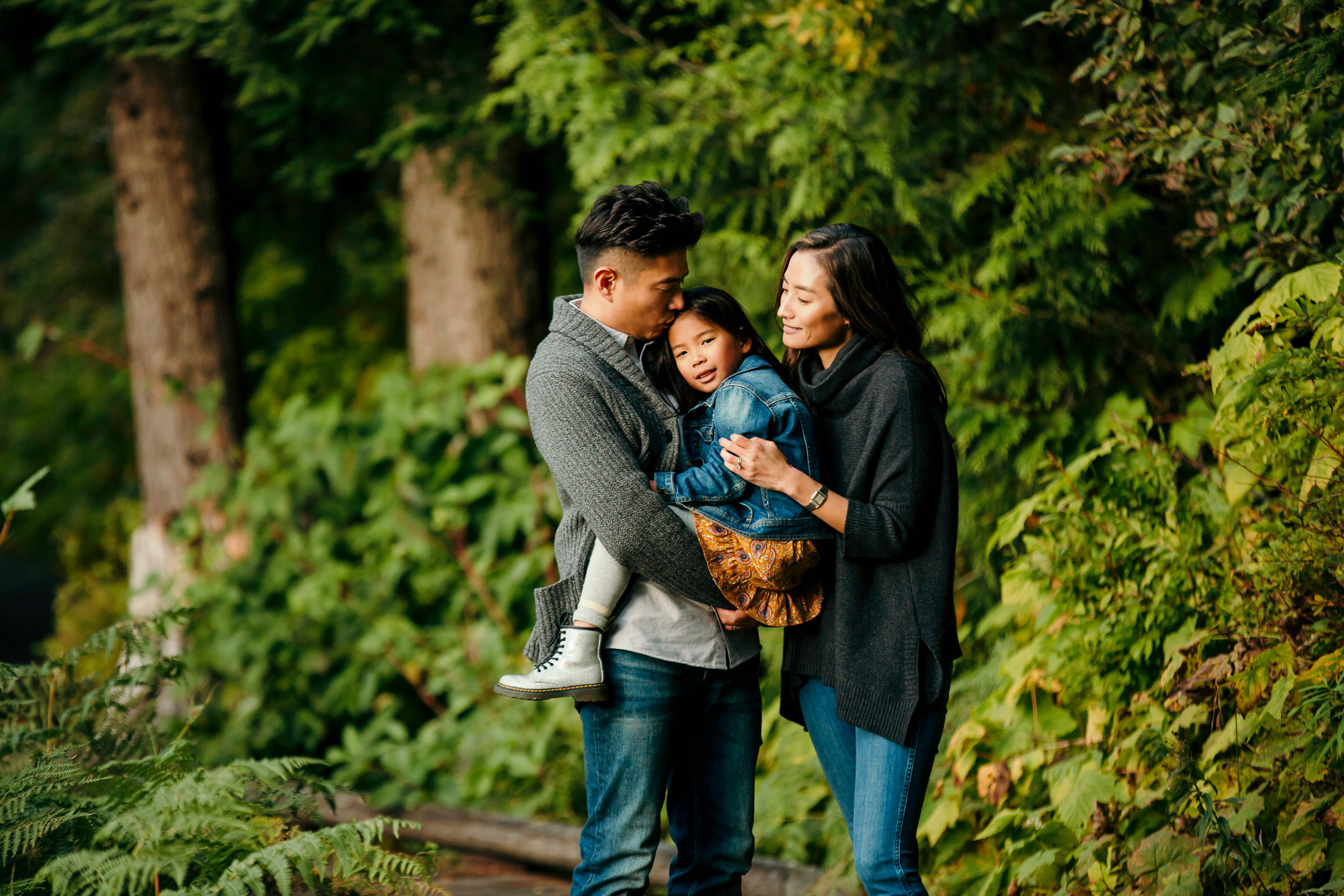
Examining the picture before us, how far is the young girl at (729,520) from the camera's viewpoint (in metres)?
A: 2.46

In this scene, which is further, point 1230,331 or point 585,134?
point 585,134

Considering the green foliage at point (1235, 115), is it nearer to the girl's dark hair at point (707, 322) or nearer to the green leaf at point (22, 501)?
the girl's dark hair at point (707, 322)

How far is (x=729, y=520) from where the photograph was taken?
8.06 feet

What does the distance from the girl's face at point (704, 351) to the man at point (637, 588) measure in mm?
57

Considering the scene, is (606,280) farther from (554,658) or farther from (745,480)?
(554,658)

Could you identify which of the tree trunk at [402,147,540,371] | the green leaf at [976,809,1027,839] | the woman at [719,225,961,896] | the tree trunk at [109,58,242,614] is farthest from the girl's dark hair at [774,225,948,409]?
the tree trunk at [109,58,242,614]

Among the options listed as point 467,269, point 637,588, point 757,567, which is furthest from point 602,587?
point 467,269

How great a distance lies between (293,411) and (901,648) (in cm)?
471

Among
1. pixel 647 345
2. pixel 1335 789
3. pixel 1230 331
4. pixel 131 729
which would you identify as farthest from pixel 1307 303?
pixel 131 729

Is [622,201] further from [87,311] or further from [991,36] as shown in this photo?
[87,311]

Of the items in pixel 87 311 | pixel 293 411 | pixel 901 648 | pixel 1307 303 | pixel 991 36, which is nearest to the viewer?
pixel 901 648

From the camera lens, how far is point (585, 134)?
484 centimetres

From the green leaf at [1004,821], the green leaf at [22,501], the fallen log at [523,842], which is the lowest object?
the fallen log at [523,842]

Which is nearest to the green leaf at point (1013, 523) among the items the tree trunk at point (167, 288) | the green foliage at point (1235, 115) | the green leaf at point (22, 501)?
the green foliage at point (1235, 115)
